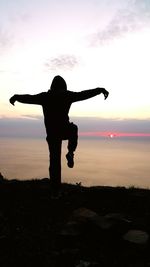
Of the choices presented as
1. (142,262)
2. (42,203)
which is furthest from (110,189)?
(142,262)

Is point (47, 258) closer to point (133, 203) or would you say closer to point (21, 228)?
point (21, 228)

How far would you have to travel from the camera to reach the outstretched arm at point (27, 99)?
32.2 feet

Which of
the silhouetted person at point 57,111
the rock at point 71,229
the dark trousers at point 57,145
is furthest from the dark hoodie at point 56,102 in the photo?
the rock at point 71,229

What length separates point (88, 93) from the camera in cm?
941

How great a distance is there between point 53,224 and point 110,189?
3193 mm

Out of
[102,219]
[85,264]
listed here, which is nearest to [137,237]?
[102,219]

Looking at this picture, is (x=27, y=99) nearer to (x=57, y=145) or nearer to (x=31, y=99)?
(x=31, y=99)

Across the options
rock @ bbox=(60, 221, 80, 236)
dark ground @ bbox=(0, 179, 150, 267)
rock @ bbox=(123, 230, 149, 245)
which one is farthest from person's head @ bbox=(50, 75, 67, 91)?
rock @ bbox=(123, 230, 149, 245)

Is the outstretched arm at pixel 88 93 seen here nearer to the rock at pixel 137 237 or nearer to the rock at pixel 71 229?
the rock at pixel 71 229

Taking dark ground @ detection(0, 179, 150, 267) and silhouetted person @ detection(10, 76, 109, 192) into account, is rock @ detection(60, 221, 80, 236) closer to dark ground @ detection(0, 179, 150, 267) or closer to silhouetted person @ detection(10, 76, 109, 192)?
dark ground @ detection(0, 179, 150, 267)

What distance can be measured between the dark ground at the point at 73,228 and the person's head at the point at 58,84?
2847mm

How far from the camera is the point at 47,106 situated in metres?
10.1

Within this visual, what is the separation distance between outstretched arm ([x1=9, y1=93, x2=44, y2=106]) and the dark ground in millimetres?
2525

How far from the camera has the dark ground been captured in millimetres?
7133
